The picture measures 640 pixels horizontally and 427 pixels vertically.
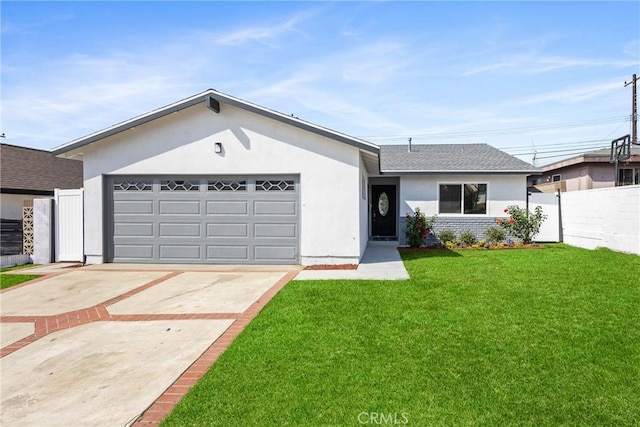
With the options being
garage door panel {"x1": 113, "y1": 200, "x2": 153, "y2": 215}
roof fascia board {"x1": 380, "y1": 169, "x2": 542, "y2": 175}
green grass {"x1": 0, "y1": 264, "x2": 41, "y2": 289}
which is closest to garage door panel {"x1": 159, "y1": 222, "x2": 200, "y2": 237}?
garage door panel {"x1": 113, "y1": 200, "x2": 153, "y2": 215}

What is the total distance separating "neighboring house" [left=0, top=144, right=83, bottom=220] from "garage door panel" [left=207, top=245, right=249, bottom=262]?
939 centimetres

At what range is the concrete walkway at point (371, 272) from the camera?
8.29m

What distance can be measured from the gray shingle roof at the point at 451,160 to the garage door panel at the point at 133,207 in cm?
828

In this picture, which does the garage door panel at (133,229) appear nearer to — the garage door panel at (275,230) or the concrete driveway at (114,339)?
the concrete driveway at (114,339)

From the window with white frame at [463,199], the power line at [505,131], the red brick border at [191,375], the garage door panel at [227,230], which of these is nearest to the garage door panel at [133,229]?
the garage door panel at [227,230]

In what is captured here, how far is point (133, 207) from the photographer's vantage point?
35.0 feet

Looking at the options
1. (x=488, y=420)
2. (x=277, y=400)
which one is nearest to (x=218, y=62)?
(x=277, y=400)

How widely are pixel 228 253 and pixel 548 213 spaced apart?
1277cm

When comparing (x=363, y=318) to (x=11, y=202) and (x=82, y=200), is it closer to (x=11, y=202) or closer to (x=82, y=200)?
(x=82, y=200)

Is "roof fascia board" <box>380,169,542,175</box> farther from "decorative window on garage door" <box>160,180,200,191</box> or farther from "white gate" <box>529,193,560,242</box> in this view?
"decorative window on garage door" <box>160,180,200,191</box>

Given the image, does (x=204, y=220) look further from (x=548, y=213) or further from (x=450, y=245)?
(x=548, y=213)

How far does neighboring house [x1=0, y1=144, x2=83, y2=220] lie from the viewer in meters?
14.1

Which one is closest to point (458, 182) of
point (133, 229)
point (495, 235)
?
point (495, 235)
